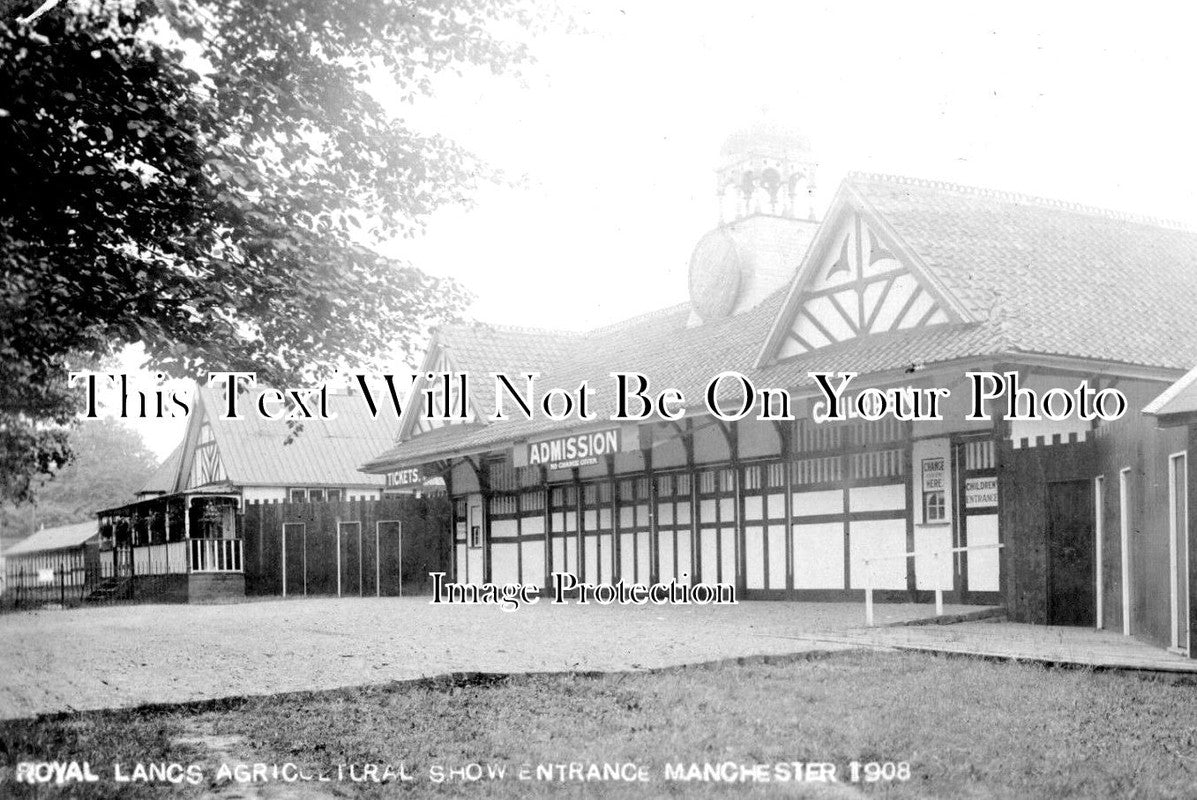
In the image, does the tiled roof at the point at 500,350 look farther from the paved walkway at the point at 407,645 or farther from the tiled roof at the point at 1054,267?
the tiled roof at the point at 1054,267

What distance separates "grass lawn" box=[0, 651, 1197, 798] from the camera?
6387mm

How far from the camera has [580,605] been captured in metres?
21.1

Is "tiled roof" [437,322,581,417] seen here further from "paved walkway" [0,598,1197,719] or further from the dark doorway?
the dark doorway

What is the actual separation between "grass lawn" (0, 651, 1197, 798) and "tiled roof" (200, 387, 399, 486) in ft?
37.4

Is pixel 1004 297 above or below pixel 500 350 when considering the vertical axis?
below

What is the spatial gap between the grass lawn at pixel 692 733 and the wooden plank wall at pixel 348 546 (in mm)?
15878

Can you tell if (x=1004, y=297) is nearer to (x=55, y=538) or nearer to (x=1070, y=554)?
(x=1070, y=554)

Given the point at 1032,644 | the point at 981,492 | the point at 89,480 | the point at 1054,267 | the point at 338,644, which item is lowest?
the point at 338,644

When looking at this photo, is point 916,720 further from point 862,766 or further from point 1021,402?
point 1021,402

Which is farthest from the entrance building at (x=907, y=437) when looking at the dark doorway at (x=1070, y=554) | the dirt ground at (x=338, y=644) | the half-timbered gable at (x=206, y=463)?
the half-timbered gable at (x=206, y=463)

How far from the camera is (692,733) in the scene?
750 centimetres

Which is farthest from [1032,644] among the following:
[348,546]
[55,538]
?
[348,546]

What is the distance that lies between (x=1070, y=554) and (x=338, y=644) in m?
8.22

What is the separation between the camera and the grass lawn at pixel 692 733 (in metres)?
6.39
